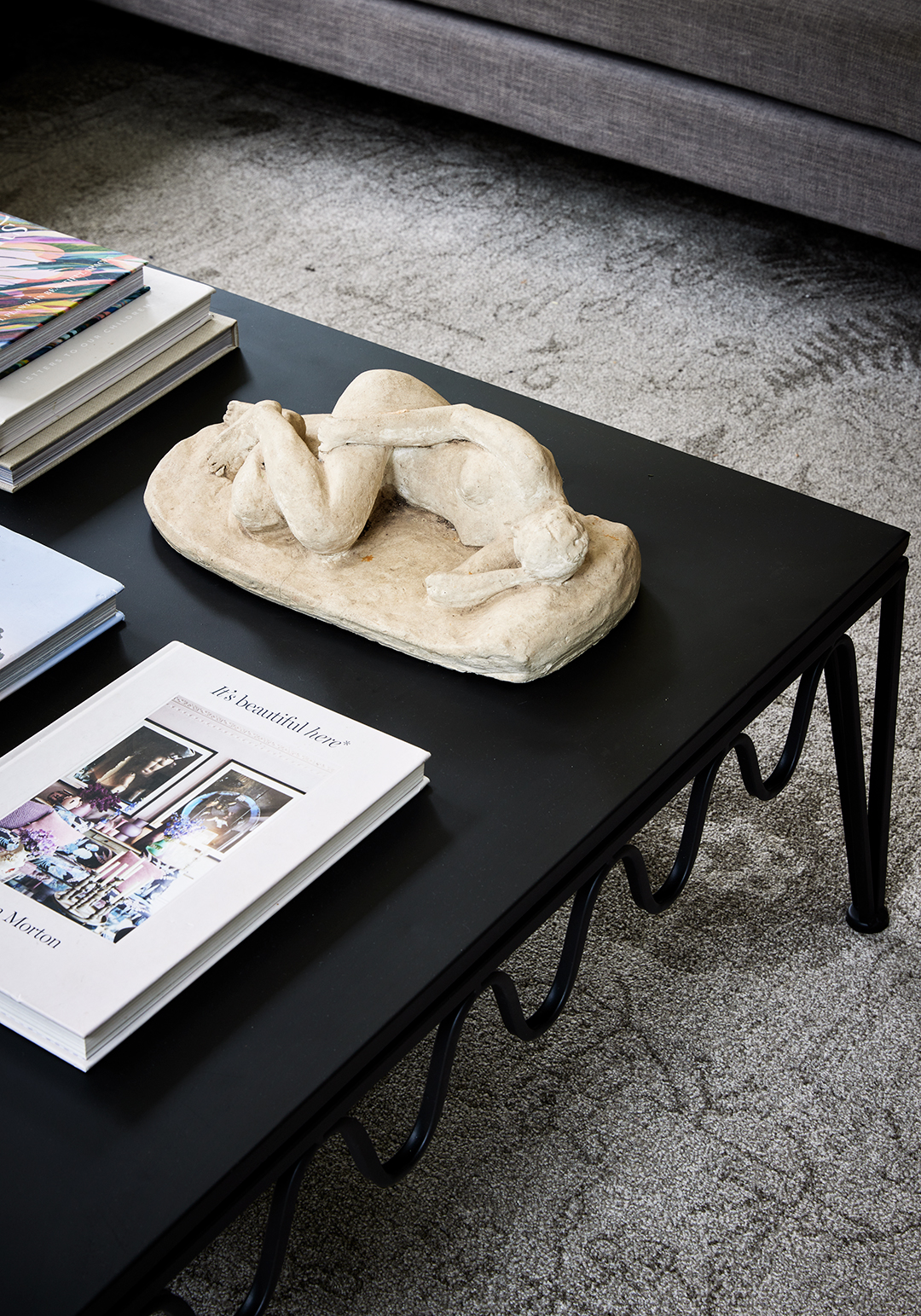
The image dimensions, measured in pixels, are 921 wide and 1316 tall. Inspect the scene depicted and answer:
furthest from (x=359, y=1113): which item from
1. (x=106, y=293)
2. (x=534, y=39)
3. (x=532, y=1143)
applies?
(x=534, y=39)

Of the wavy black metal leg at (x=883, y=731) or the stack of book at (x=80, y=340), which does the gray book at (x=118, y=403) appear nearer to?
the stack of book at (x=80, y=340)

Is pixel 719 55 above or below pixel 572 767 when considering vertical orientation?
above

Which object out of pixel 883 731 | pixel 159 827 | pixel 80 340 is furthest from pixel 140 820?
pixel 883 731

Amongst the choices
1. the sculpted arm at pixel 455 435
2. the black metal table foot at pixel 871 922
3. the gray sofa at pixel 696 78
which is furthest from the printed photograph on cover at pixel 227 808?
the gray sofa at pixel 696 78

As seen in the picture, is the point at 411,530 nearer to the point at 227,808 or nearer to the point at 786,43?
the point at 227,808

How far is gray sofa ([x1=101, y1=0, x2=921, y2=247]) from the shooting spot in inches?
70.2

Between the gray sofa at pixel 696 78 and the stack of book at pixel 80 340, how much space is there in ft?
3.54

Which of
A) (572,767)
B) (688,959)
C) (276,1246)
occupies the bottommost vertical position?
(688,959)

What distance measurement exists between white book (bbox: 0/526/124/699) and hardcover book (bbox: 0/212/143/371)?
24 cm

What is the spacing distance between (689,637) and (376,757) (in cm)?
27

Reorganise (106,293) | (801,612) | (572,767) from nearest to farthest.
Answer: (572,767)
(801,612)
(106,293)

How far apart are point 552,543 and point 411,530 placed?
0.17m

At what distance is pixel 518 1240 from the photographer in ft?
3.14

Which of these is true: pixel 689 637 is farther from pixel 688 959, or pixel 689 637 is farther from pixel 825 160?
pixel 825 160
